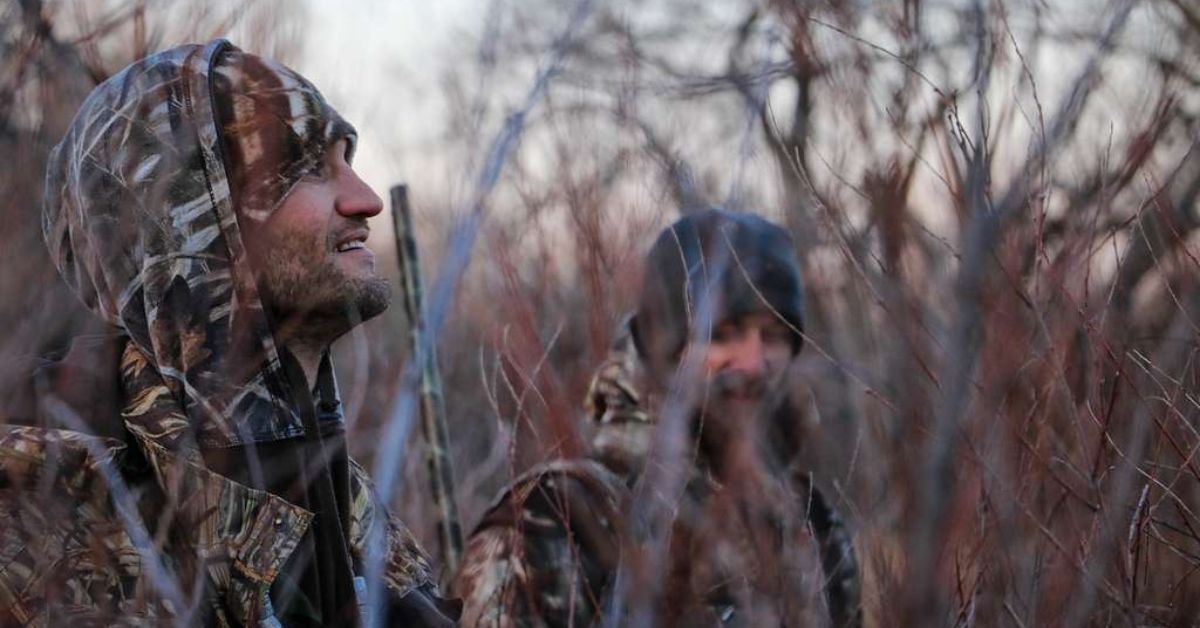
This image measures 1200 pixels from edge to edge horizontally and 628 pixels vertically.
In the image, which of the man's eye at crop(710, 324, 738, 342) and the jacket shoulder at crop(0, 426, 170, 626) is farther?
the man's eye at crop(710, 324, 738, 342)

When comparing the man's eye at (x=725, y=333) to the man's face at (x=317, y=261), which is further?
the man's eye at (x=725, y=333)

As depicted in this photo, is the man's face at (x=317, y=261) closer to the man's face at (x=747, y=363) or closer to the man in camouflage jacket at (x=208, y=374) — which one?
the man in camouflage jacket at (x=208, y=374)

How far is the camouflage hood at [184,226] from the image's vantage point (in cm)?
221

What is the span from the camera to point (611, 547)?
113 inches

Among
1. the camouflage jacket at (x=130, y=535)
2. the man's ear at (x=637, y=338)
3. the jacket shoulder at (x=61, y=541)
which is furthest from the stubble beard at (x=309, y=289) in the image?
the man's ear at (x=637, y=338)

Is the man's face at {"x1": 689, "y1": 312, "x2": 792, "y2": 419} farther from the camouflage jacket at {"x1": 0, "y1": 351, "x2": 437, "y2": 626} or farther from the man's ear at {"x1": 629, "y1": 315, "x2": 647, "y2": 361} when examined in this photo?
the camouflage jacket at {"x1": 0, "y1": 351, "x2": 437, "y2": 626}

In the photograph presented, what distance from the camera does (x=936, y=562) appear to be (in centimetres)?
128

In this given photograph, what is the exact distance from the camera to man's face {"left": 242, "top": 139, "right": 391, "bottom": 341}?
2326mm

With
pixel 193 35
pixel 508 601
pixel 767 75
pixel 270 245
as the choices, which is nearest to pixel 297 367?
pixel 270 245

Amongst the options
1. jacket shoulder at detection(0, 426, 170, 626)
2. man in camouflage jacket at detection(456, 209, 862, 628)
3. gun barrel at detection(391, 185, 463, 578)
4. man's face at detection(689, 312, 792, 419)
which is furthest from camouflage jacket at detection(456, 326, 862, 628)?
jacket shoulder at detection(0, 426, 170, 626)

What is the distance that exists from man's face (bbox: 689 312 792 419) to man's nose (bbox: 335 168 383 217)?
104cm

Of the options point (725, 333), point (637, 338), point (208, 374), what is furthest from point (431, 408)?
point (208, 374)

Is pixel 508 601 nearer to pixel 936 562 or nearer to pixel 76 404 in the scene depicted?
pixel 76 404

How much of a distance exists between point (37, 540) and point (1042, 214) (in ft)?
4.57
